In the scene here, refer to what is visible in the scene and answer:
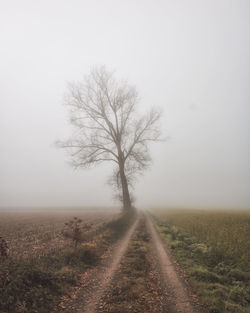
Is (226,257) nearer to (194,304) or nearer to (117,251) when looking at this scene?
(194,304)

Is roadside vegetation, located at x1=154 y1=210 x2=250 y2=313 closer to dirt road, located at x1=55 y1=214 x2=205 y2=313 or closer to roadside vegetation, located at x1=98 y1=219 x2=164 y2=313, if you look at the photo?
dirt road, located at x1=55 y1=214 x2=205 y2=313

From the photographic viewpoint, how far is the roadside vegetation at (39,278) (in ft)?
15.8

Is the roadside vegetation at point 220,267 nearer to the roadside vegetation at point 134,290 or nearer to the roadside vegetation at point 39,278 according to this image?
the roadside vegetation at point 134,290

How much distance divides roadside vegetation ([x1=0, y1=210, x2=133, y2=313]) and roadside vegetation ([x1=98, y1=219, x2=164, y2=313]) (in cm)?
155

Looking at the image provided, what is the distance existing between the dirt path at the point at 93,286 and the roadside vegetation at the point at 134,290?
0.27 m

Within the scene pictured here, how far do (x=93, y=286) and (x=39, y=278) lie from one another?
1.83m

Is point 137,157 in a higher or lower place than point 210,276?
higher

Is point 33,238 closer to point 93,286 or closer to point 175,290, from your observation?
point 93,286

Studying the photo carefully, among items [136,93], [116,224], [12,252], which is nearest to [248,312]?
[12,252]

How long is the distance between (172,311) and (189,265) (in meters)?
3.89

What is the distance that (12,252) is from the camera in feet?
28.6

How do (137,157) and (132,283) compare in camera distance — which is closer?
(132,283)

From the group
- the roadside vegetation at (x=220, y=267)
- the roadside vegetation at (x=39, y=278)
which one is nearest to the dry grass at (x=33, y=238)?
the roadside vegetation at (x=39, y=278)

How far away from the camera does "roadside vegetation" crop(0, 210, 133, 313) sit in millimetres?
Answer: 4809
